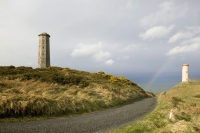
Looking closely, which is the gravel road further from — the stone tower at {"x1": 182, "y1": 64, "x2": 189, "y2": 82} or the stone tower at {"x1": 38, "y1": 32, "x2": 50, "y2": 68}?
the stone tower at {"x1": 182, "y1": 64, "x2": 189, "y2": 82}

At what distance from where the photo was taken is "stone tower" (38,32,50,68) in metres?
40.5

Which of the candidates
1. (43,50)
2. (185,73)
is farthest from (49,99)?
(185,73)

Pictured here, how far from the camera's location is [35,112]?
12820 mm

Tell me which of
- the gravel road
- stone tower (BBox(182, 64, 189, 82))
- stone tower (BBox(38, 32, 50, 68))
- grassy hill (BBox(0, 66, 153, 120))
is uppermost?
stone tower (BBox(38, 32, 50, 68))

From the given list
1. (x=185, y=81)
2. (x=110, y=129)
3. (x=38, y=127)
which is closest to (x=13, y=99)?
(x=38, y=127)

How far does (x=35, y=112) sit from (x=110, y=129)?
5.59 metres

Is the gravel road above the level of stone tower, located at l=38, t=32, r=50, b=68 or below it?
below

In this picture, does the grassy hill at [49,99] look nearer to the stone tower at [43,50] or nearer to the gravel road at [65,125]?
the gravel road at [65,125]

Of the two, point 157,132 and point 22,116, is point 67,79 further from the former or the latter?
point 157,132

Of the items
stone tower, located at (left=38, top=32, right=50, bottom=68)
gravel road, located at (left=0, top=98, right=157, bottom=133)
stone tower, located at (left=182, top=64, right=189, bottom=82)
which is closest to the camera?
gravel road, located at (left=0, top=98, right=157, bottom=133)

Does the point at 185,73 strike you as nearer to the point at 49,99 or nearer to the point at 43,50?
the point at 43,50

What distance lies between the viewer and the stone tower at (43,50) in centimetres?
4047

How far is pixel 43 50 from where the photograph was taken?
40.5 m

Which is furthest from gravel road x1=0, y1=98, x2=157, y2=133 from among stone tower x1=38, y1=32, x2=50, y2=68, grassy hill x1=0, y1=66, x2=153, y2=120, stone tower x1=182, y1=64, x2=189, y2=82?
stone tower x1=182, y1=64, x2=189, y2=82
